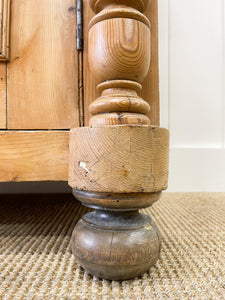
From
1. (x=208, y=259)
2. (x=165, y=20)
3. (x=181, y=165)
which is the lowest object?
(x=208, y=259)

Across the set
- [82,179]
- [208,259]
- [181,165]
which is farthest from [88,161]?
[181,165]

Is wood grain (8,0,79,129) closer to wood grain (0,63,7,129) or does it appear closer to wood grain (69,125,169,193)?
wood grain (0,63,7,129)

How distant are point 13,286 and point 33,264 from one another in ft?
0.21

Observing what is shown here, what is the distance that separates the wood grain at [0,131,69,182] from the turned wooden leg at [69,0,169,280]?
0.23ft

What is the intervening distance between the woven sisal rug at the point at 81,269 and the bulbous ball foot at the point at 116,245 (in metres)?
0.02

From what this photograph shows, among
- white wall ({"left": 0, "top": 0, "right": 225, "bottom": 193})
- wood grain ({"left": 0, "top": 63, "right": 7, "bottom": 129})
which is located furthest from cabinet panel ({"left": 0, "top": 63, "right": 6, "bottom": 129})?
white wall ({"left": 0, "top": 0, "right": 225, "bottom": 193})

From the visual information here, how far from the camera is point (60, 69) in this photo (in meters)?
0.45

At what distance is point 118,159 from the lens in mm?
310

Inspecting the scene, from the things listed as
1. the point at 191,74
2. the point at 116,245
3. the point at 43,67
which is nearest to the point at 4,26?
the point at 43,67

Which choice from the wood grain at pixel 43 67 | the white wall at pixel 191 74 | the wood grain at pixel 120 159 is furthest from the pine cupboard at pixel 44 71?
the white wall at pixel 191 74

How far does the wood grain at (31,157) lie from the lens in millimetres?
411

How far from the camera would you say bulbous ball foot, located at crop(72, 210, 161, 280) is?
1.03 feet

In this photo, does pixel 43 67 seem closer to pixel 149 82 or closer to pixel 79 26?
pixel 79 26

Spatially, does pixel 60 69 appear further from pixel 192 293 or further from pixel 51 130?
pixel 192 293
